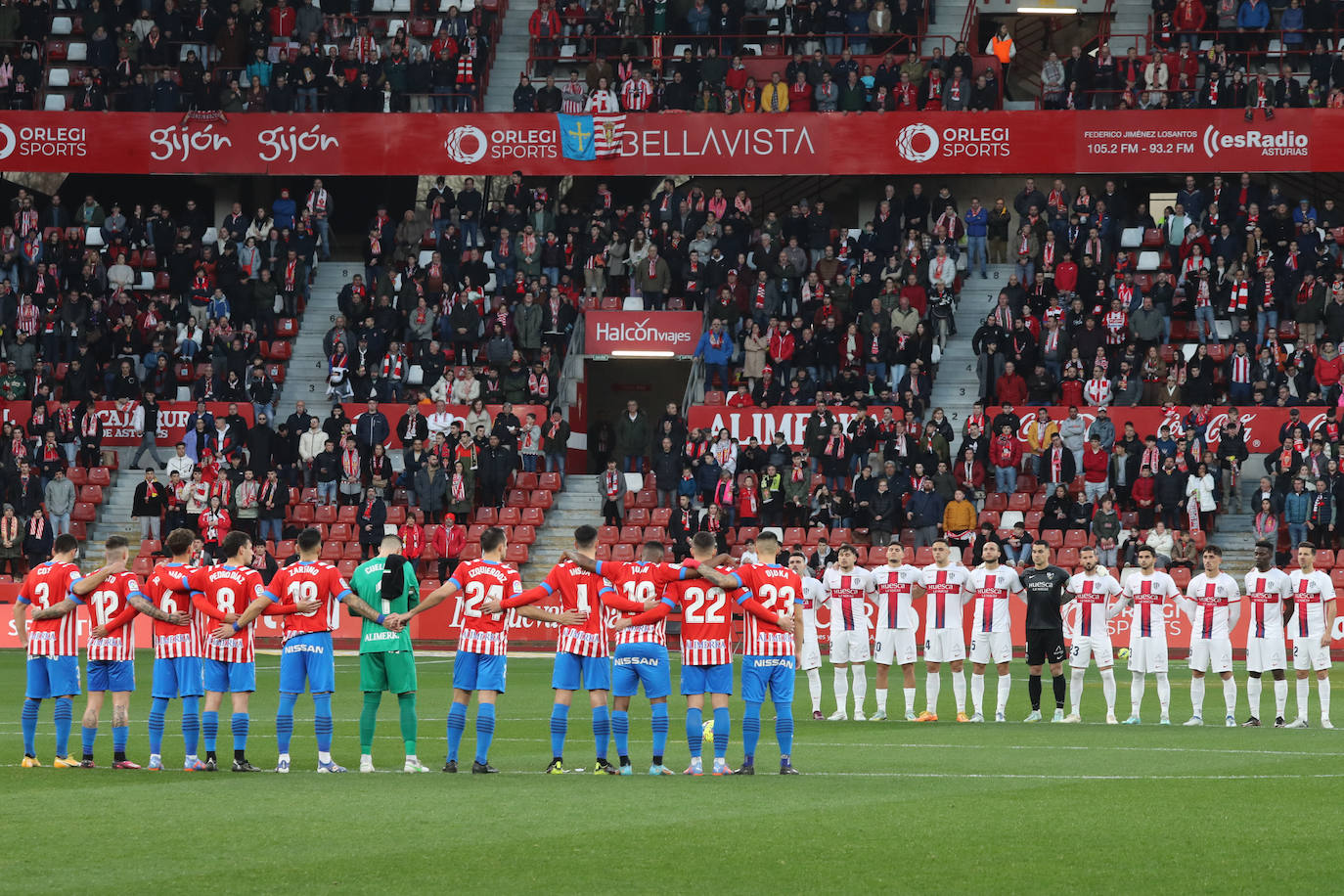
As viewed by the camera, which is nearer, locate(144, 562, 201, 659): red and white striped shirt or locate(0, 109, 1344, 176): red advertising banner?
locate(144, 562, 201, 659): red and white striped shirt

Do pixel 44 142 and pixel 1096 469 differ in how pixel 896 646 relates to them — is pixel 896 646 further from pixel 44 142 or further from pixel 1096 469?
pixel 44 142

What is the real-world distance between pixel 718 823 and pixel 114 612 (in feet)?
22.7

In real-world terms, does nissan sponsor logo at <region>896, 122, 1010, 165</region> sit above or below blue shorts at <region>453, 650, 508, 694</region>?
above

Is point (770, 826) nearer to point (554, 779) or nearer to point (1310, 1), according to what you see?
point (554, 779)

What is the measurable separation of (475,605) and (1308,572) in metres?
Answer: 11.1

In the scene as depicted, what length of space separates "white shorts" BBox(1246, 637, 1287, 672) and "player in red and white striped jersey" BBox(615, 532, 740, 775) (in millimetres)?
9034

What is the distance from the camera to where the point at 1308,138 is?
1581 inches

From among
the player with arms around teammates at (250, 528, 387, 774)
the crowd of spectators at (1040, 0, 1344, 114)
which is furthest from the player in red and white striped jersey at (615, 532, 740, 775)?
the crowd of spectators at (1040, 0, 1344, 114)

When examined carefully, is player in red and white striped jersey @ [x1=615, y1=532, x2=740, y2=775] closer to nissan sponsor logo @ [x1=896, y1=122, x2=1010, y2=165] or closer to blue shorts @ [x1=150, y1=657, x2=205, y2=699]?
blue shorts @ [x1=150, y1=657, x2=205, y2=699]

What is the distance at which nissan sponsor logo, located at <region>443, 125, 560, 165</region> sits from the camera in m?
42.8

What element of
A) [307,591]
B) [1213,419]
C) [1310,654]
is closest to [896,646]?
[1310,654]

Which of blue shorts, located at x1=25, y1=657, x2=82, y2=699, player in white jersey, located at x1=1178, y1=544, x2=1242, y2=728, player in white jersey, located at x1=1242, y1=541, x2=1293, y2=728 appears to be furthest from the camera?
player in white jersey, located at x1=1178, y1=544, x2=1242, y2=728

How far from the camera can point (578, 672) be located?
54.1 feet

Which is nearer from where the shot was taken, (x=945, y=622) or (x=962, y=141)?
(x=945, y=622)
